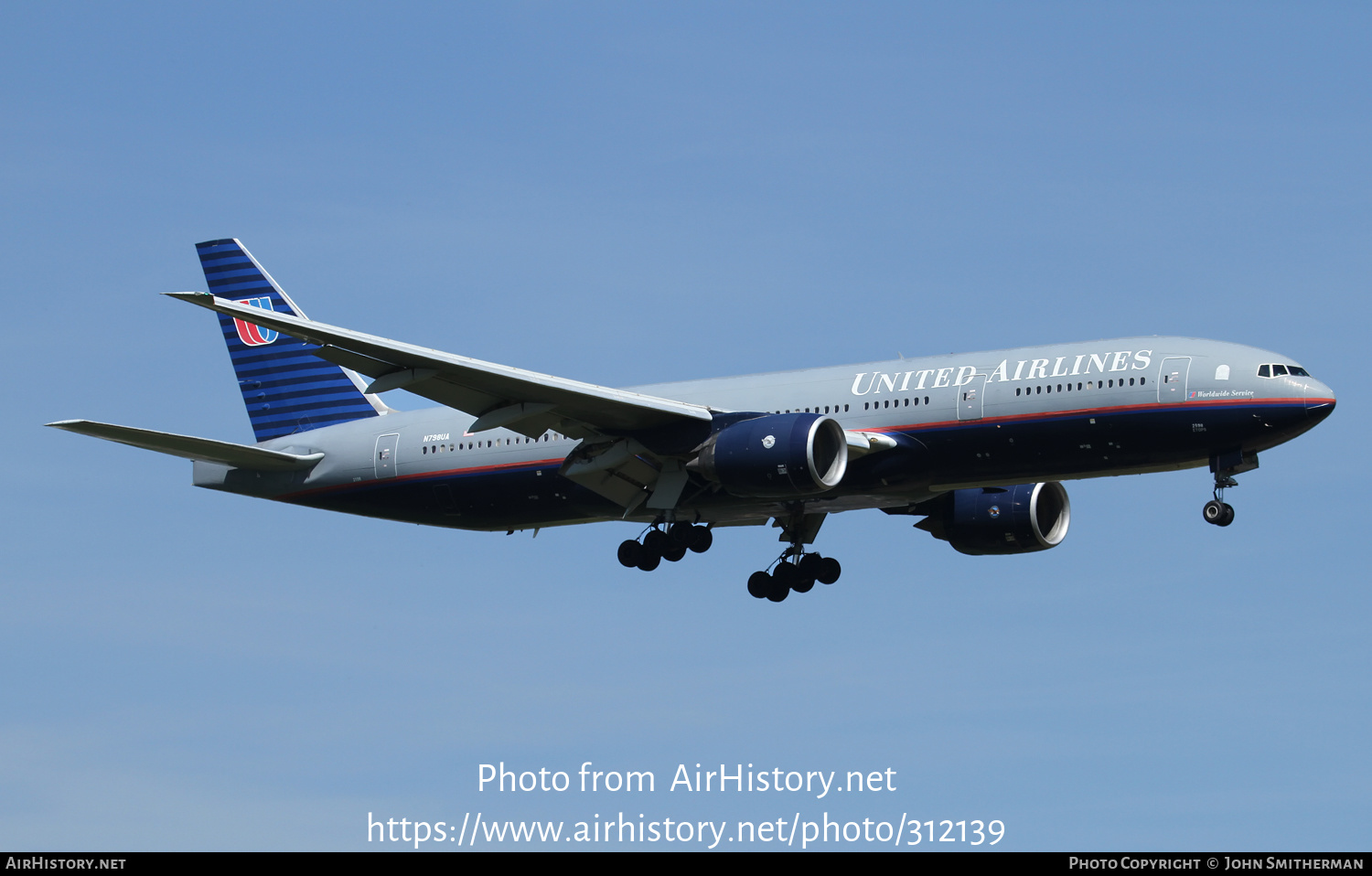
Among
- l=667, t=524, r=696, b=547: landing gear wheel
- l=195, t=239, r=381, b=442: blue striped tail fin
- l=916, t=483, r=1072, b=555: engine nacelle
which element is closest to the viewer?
l=667, t=524, r=696, b=547: landing gear wheel

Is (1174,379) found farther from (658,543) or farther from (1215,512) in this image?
(658,543)

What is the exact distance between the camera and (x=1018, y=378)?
36.7 metres

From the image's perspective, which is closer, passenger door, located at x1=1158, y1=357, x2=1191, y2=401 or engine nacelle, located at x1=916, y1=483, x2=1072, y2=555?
passenger door, located at x1=1158, y1=357, x2=1191, y2=401

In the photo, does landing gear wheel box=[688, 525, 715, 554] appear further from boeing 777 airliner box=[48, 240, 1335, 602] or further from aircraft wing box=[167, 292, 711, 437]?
aircraft wing box=[167, 292, 711, 437]

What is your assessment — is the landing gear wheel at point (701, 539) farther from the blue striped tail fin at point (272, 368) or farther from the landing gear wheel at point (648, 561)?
the blue striped tail fin at point (272, 368)

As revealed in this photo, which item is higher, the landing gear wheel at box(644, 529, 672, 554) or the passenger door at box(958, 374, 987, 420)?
the passenger door at box(958, 374, 987, 420)

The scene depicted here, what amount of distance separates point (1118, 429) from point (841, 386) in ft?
20.9

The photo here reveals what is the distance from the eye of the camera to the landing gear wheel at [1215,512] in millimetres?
35344

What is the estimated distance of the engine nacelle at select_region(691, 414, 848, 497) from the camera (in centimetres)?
3659

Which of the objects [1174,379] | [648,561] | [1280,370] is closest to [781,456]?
[648,561]

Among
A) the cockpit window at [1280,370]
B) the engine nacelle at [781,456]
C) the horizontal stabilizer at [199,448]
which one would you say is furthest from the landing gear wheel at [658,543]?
the cockpit window at [1280,370]

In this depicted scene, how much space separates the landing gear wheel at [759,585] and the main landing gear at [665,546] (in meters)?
2.69

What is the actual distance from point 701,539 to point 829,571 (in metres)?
3.78

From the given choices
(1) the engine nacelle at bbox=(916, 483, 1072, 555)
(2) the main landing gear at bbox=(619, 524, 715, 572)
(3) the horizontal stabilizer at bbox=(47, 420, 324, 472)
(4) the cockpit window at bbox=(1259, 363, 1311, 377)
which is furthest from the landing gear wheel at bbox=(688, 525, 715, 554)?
(4) the cockpit window at bbox=(1259, 363, 1311, 377)
